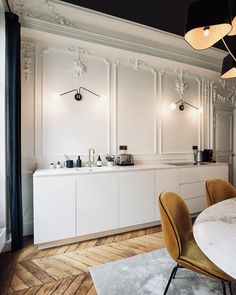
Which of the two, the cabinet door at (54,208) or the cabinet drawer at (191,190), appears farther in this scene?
the cabinet drawer at (191,190)

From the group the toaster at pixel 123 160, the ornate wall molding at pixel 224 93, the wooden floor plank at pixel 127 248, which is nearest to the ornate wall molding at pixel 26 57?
the toaster at pixel 123 160

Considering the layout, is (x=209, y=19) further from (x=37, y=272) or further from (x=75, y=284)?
(x=37, y=272)

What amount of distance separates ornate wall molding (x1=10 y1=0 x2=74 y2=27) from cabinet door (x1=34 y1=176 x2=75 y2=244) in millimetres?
2061

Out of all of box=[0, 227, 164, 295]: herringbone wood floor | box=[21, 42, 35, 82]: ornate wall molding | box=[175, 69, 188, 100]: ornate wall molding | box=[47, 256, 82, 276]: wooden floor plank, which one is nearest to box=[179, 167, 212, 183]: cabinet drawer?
box=[0, 227, 164, 295]: herringbone wood floor

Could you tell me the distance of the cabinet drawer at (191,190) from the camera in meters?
3.40

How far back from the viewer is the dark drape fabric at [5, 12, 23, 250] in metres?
2.38

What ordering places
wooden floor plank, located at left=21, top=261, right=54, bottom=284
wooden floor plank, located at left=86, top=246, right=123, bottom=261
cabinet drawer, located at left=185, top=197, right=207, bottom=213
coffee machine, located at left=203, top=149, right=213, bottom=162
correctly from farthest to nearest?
coffee machine, located at left=203, top=149, right=213, bottom=162 < cabinet drawer, located at left=185, top=197, right=207, bottom=213 < wooden floor plank, located at left=86, top=246, right=123, bottom=261 < wooden floor plank, located at left=21, top=261, right=54, bottom=284

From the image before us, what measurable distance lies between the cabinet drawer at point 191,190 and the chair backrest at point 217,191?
1280 mm

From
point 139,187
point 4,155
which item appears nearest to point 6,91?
point 4,155

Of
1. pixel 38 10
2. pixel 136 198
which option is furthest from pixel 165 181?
pixel 38 10

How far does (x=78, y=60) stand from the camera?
3168mm

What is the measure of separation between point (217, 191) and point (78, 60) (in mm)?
2622

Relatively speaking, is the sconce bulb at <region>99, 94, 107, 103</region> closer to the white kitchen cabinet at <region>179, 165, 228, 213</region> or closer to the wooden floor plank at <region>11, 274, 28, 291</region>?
the white kitchen cabinet at <region>179, 165, 228, 213</region>

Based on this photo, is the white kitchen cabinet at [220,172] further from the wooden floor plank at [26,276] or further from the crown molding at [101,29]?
the wooden floor plank at [26,276]
